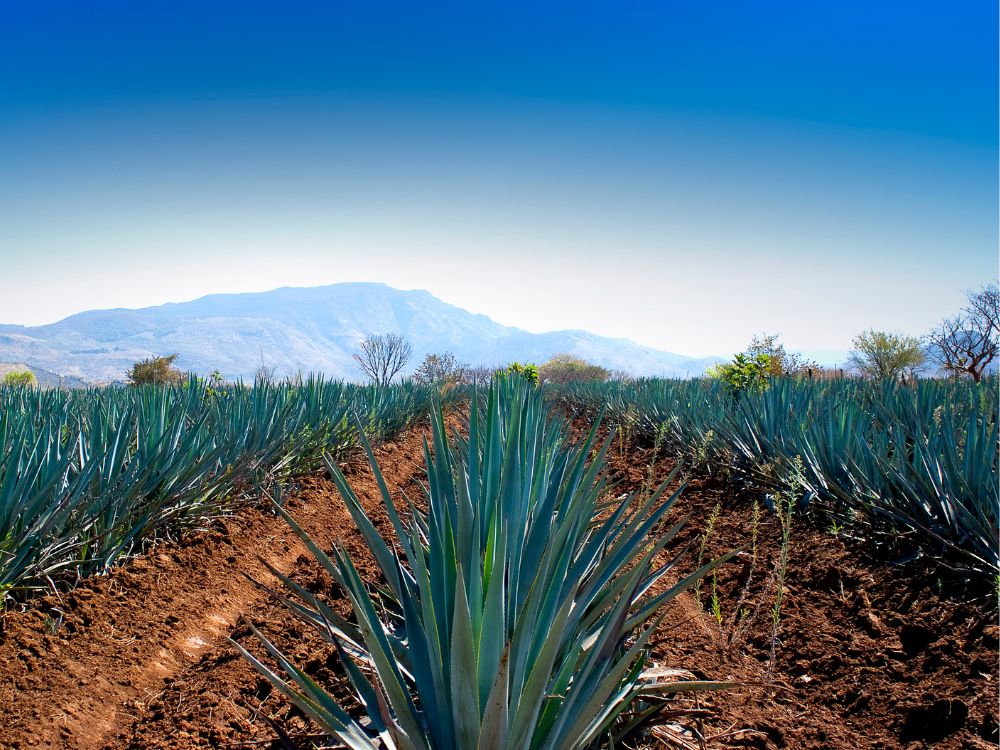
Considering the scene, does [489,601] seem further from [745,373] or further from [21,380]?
[21,380]

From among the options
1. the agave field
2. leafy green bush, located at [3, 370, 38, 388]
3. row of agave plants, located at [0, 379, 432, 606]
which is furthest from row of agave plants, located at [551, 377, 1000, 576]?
leafy green bush, located at [3, 370, 38, 388]

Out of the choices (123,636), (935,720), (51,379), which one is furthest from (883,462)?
(51,379)

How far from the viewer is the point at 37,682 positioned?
2104 mm

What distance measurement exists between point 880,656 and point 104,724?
108 inches

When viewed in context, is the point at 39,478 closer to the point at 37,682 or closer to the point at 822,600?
the point at 37,682

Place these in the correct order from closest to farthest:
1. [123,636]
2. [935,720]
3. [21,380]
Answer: [935,720] → [123,636] → [21,380]

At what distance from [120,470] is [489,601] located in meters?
2.93

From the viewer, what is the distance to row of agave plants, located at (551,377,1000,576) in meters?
2.81

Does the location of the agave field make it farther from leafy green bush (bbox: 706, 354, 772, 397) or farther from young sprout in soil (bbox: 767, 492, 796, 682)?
leafy green bush (bbox: 706, 354, 772, 397)

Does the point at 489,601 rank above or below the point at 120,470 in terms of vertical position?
above

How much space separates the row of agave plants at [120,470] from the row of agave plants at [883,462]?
2.32 meters

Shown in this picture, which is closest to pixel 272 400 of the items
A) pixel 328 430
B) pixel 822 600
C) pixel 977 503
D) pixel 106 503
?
pixel 328 430

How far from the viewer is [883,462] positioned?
3.29 metres

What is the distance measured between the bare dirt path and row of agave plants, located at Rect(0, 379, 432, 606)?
0.15m
